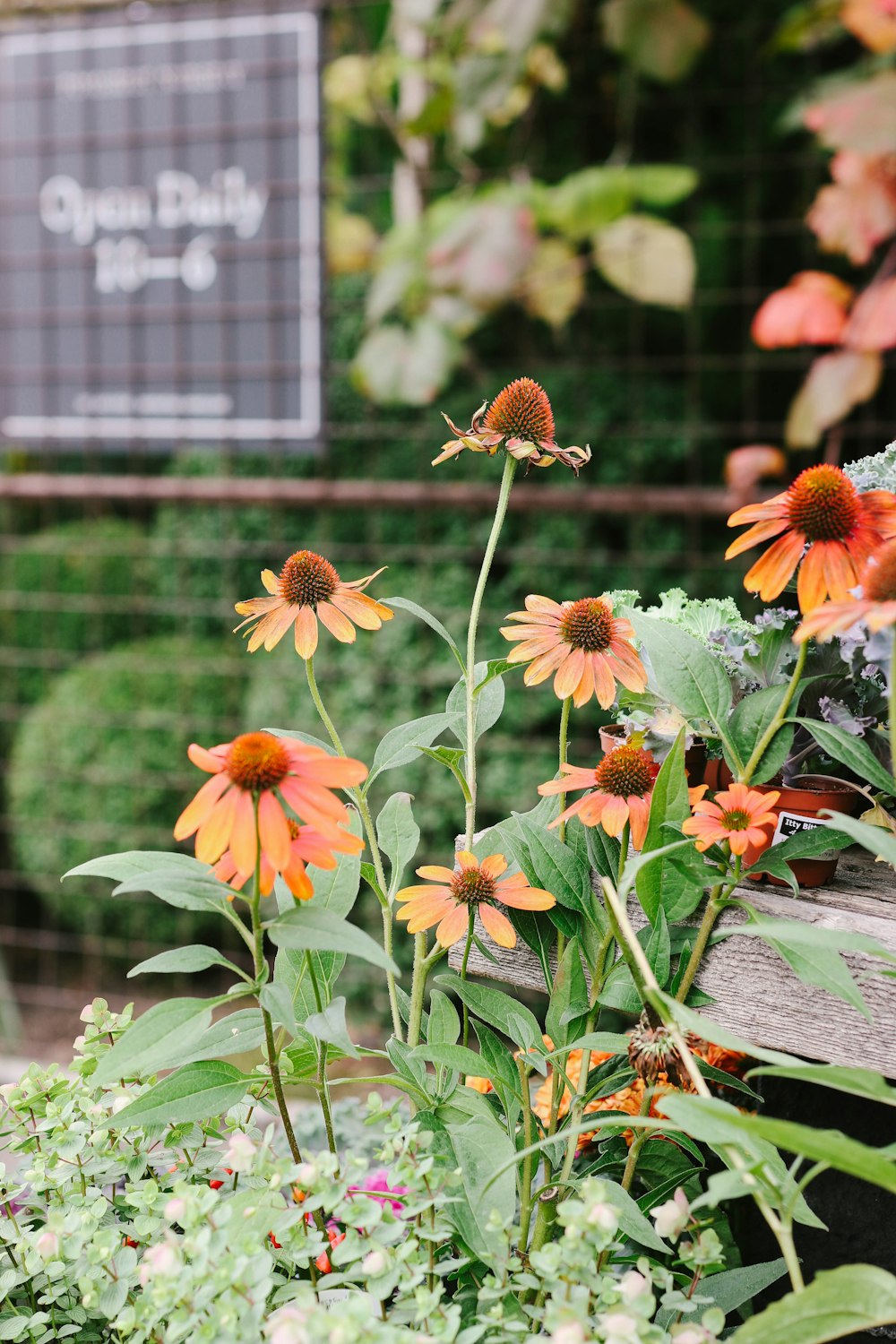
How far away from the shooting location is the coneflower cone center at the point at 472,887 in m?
0.69

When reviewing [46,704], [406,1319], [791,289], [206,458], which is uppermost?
[791,289]

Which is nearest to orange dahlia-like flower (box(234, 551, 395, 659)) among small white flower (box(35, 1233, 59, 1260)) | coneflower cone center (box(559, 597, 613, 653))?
coneflower cone center (box(559, 597, 613, 653))

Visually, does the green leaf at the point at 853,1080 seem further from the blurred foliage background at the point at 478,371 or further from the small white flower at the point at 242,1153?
the blurred foliage background at the point at 478,371

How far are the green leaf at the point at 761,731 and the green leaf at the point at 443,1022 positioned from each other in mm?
215

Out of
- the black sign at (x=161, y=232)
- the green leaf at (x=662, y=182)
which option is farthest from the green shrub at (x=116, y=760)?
the green leaf at (x=662, y=182)

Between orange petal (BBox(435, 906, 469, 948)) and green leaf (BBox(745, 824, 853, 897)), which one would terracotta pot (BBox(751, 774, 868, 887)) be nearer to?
green leaf (BBox(745, 824, 853, 897))

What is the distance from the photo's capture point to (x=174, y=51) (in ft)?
8.46

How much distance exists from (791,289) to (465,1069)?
1.87m

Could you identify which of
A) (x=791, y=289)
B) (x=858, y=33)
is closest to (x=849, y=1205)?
(x=791, y=289)

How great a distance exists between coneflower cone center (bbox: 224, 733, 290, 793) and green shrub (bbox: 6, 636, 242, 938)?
7.04ft

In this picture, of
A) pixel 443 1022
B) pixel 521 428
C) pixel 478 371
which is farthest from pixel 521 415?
pixel 478 371

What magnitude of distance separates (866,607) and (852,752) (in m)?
0.12

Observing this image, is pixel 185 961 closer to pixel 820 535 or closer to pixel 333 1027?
pixel 333 1027

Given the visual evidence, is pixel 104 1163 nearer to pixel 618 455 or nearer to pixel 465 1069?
pixel 465 1069
